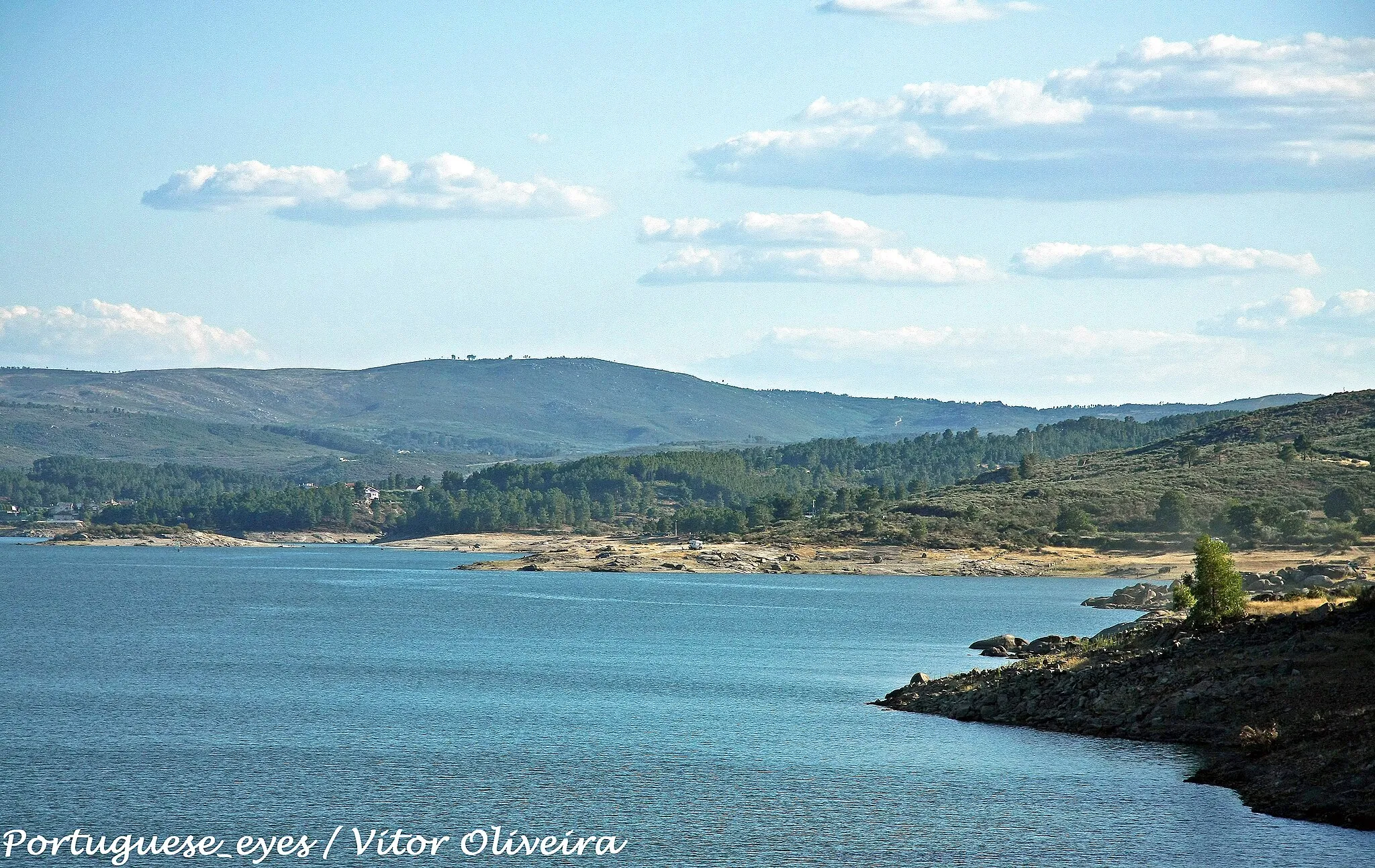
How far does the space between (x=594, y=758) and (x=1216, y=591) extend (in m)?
28.2

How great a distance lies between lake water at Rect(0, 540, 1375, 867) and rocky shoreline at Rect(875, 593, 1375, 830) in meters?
1.52

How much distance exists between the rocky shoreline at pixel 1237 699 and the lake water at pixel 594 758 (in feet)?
4.98

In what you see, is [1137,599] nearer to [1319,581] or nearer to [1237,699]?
[1319,581]

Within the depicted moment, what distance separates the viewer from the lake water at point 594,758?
140ft

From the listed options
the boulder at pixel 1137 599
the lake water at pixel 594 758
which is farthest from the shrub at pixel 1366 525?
the lake water at pixel 594 758

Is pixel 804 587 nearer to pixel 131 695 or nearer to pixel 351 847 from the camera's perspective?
pixel 131 695

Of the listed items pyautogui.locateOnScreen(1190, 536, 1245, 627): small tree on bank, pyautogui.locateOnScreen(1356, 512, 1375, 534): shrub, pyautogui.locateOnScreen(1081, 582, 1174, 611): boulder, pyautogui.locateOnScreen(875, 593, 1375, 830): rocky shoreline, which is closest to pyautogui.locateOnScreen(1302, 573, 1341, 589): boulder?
pyautogui.locateOnScreen(1081, 582, 1174, 611): boulder

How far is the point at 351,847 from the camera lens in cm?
4153

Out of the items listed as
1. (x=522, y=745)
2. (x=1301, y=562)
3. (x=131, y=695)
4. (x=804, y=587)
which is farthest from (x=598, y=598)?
(x=522, y=745)

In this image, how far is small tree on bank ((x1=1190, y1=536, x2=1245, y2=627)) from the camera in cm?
6525

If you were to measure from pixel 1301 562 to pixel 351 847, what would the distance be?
146 meters

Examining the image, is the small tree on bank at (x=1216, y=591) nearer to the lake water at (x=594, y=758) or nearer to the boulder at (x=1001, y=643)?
the lake water at (x=594, y=758)

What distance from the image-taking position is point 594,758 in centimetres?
5572

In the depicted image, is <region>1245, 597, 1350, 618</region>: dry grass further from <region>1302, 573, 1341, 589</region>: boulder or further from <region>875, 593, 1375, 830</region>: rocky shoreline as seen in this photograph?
<region>1302, 573, 1341, 589</region>: boulder
